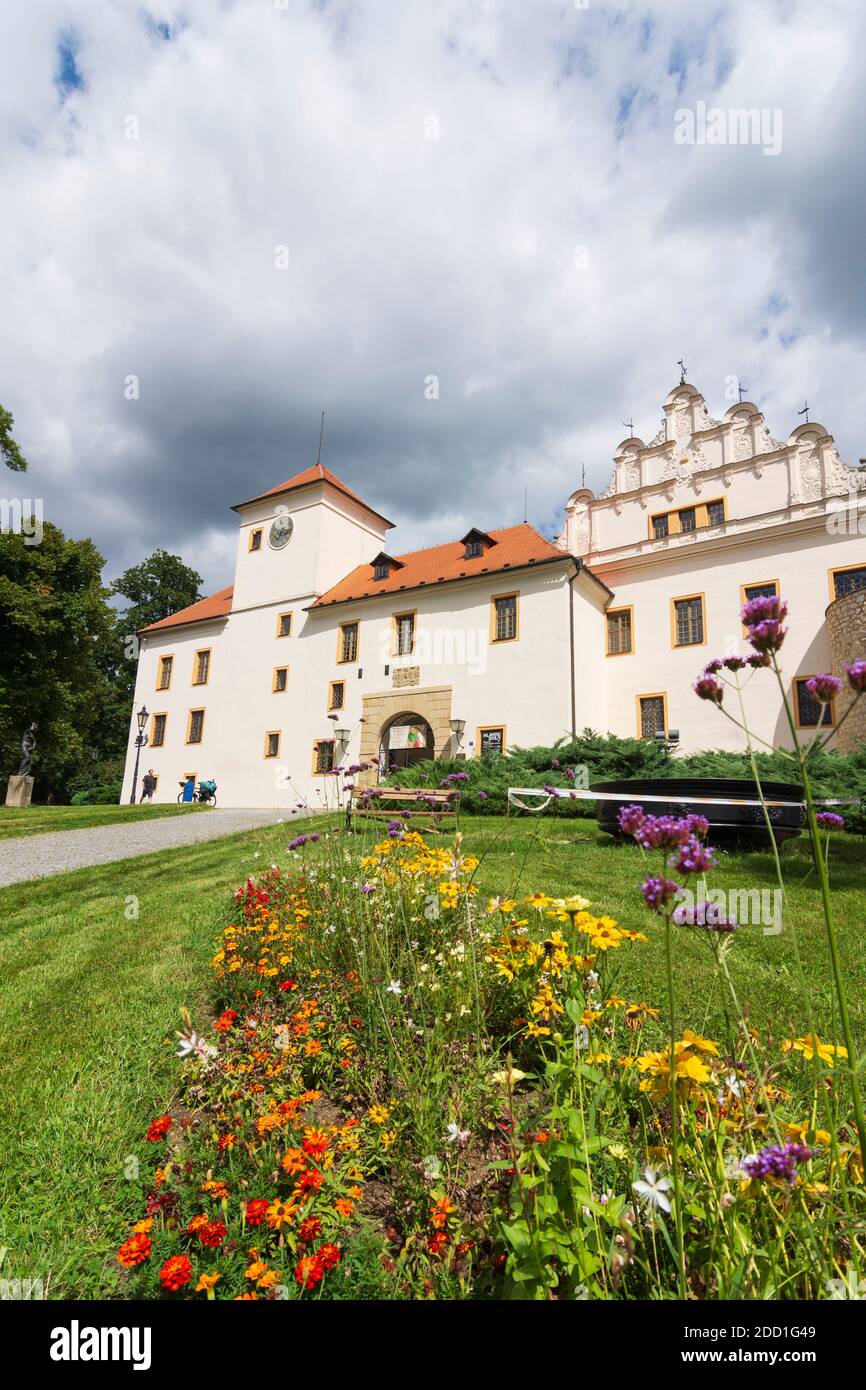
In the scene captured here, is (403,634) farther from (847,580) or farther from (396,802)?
(396,802)

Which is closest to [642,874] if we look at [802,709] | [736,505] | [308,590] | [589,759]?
[589,759]

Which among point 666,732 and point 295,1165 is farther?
point 666,732

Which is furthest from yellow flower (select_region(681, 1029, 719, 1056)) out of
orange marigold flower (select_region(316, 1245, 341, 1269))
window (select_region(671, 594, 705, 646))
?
window (select_region(671, 594, 705, 646))

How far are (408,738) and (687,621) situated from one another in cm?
1051

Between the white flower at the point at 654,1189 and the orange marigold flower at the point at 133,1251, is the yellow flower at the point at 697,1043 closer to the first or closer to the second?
the white flower at the point at 654,1189

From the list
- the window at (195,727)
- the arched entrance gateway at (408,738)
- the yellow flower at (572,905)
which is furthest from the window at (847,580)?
the window at (195,727)

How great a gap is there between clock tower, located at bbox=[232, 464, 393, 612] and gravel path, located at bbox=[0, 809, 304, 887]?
568 inches

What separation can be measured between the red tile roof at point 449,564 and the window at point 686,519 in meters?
3.47

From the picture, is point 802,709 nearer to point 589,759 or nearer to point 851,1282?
point 589,759

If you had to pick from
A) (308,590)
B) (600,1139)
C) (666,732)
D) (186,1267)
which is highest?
(308,590)

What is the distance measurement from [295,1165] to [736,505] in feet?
75.1

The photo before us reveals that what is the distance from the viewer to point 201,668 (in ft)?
102

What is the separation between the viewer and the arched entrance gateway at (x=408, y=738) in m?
23.7
